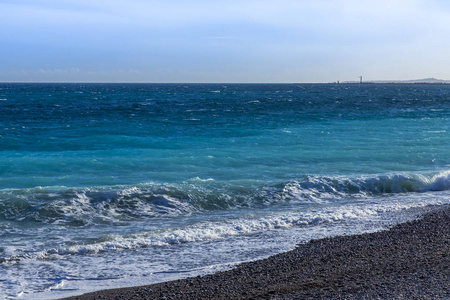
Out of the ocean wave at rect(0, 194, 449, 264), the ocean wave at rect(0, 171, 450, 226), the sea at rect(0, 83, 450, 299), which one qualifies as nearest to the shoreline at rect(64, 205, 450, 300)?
the sea at rect(0, 83, 450, 299)

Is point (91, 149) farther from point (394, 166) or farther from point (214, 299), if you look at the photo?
point (214, 299)

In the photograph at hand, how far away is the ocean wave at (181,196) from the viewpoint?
10867 millimetres

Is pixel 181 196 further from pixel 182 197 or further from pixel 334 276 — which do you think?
pixel 334 276

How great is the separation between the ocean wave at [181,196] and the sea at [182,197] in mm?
35

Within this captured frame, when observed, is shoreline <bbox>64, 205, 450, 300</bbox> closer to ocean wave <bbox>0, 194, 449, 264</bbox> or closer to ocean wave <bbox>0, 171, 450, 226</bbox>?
ocean wave <bbox>0, 194, 449, 264</bbox>

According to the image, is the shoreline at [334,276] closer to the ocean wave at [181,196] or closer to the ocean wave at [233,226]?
the ocean wave at [233,226]

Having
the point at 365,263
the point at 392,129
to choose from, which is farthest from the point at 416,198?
the point at 392,129

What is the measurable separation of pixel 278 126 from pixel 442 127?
36.3 ft

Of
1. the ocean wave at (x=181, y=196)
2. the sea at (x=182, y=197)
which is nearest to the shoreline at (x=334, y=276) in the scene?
the sea at (x=182, y=197)

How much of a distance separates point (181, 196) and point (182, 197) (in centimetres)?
5

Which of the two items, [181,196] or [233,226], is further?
[181,196]

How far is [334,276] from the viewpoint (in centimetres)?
641

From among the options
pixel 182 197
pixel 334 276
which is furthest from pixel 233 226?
pixel 334 276

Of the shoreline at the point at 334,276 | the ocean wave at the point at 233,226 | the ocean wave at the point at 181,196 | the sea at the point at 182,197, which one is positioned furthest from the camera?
the ocean wave at the point at 181,196
